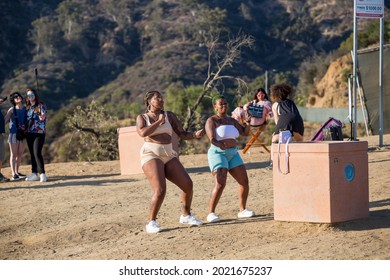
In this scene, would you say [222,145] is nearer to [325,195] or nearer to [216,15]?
[325,195]

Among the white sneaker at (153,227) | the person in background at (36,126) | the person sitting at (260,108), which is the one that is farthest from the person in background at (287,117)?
the person in background at (36,126)

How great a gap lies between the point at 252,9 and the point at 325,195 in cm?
5879

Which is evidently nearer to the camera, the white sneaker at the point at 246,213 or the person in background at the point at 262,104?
the white sneaker at the point at 246,213

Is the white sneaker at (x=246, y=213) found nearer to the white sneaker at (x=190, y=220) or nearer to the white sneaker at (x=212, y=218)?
the white sneaker at (x=212, y=218)

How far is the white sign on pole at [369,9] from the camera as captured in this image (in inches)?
601

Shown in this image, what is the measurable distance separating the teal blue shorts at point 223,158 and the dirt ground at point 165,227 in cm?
71

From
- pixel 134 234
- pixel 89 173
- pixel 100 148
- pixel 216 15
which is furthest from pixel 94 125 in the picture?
pixel 216 15

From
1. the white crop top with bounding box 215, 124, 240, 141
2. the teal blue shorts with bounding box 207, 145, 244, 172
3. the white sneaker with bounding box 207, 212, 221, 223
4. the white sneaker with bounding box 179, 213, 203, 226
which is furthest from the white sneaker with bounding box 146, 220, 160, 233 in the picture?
the white crop top with bounding box 215, 124, 240, 141

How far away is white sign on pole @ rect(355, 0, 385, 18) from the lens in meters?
15.3

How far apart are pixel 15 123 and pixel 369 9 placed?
22.9ft

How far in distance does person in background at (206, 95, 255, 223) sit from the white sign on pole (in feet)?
20.3

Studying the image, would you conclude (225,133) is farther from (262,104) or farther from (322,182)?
(262,104)

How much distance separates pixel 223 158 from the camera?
9.85 m

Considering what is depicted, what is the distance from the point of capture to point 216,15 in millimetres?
61969
